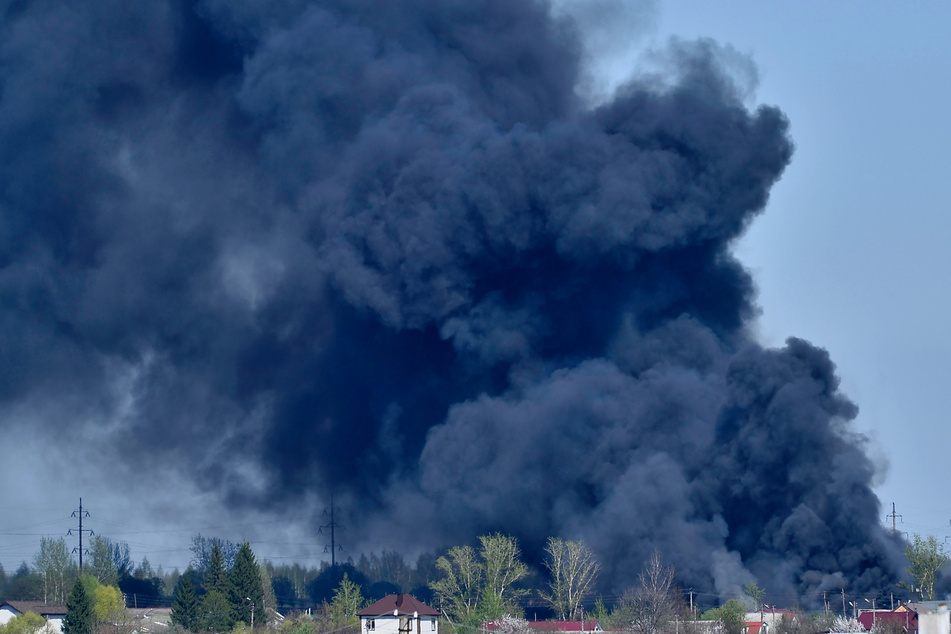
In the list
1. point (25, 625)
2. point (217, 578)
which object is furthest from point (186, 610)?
point (25, 625)

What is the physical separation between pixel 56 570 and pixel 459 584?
37718mm

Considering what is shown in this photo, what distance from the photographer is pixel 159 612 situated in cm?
9538

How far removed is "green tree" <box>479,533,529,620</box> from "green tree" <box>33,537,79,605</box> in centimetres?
3628

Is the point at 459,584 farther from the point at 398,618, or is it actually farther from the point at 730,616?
the point at 730,616

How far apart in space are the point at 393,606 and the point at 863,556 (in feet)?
89.2

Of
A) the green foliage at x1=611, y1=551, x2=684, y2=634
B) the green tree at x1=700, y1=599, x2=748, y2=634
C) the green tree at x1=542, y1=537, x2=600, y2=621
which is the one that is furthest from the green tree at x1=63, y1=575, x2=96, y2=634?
the green tree at x1=700, y1=599, x2=748, y2=634

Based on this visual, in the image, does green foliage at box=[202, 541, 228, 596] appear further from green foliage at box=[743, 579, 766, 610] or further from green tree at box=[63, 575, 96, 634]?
green foliage at box=[743, 579, 766, 610]

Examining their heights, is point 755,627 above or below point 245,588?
below

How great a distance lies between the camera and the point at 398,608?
7325 cm

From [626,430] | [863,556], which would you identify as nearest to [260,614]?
[626,430]

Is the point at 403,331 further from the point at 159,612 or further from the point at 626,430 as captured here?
the point at 159,612

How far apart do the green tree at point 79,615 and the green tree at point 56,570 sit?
3039 centimetres

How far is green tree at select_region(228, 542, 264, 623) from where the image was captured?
252ft

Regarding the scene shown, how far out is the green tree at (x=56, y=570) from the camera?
341 ft
